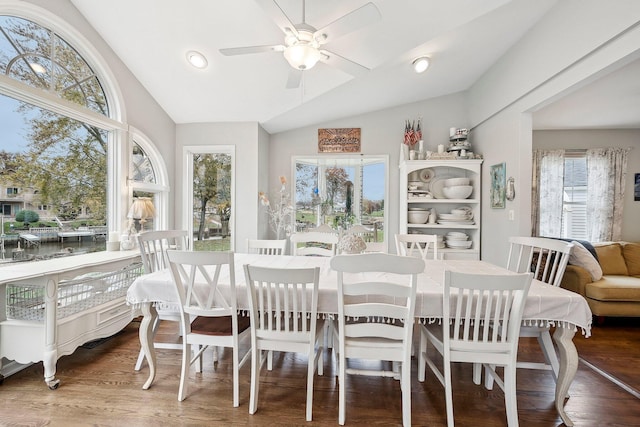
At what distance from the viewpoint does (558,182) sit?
413 cm

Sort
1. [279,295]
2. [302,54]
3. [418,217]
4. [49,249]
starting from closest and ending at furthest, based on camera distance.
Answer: [279,295] → [302,54] → [49,249] → [418,217]

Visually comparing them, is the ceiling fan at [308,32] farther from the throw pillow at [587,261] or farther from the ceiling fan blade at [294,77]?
the throw pillow at [587,261]

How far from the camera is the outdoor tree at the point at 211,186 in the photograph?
395 cm

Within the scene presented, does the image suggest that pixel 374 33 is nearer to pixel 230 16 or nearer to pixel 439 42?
pixel 439 42

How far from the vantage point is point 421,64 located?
9.60ft

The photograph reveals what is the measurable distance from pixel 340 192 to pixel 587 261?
10.1ft

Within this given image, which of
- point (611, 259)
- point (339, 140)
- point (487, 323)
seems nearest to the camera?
point (487, 323)

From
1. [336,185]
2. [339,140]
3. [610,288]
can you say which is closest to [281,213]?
[336,185]

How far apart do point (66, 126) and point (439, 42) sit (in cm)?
363

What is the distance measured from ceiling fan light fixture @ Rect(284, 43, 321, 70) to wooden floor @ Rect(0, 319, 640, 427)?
7.70 feet

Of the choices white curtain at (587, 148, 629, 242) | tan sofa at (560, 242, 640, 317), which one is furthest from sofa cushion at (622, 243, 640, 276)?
white curtain at (587, 148, 629, 242)


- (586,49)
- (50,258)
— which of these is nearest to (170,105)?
(50,258)

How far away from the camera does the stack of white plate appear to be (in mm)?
3719

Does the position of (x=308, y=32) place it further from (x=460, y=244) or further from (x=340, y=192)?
(x=460, y=244)
